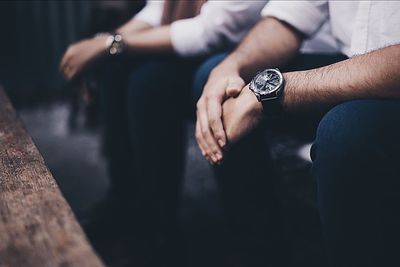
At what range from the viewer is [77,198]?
1.57 m

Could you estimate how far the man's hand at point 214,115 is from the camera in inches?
31.5

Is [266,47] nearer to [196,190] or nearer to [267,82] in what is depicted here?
[267,82]

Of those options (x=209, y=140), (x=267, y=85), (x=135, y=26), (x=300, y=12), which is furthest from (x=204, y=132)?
(x=135, y=26)

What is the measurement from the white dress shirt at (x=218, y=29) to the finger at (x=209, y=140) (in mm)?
403

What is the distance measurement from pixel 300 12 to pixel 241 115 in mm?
386

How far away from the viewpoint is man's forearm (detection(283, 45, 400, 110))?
64 cm

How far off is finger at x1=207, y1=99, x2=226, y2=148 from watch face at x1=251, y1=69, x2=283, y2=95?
8 centimetres

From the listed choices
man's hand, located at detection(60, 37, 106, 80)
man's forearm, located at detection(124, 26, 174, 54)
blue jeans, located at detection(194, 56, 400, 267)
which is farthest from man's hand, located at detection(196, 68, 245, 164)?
man's hand, located at detection(60, 37, 106, 80)

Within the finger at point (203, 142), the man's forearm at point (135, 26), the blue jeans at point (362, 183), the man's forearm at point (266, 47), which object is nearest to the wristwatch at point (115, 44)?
the man's forearm at point (135, 26)

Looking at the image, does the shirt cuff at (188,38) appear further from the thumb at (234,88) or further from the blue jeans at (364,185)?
the blue jeans at (364,185)

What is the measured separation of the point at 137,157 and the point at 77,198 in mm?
511

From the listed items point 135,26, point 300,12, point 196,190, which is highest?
point 300,12

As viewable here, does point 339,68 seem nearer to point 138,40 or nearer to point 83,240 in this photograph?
point 83,240

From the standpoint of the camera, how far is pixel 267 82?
0.79 metres
